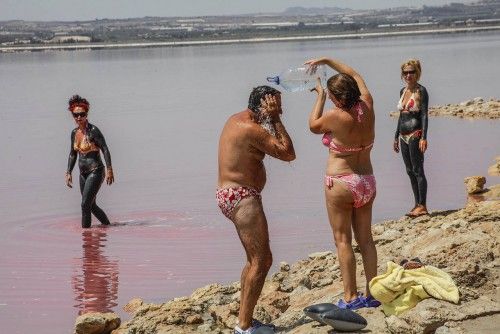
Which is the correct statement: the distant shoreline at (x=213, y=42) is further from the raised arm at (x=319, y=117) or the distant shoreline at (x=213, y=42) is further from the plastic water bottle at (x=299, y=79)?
the raised arm at (x=319, y=117)

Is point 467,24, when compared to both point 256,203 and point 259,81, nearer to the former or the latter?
point 259,81

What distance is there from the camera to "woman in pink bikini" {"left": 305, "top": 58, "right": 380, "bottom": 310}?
7543 millimetres

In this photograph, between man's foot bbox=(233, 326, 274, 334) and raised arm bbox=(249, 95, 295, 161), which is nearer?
raised arm bbox=(249, 95, 295, 161)

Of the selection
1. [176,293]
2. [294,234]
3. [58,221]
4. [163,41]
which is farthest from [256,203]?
[163,41]

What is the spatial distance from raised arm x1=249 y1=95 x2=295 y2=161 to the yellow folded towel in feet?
2.92

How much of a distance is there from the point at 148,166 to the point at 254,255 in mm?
12886

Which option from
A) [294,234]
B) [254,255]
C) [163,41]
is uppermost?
[254,255]

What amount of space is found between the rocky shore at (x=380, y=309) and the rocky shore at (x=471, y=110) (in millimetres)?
14836

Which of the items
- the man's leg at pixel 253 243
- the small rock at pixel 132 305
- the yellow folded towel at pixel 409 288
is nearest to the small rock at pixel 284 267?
the small rock at pixel 132 305

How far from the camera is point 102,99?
39469 mm

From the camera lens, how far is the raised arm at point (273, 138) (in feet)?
23.7

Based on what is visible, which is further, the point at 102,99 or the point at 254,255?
the point at 102,99

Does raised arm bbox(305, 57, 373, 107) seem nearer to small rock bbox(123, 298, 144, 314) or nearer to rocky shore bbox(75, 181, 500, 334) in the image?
rocky shore bbox(75, 181, 500, 334)

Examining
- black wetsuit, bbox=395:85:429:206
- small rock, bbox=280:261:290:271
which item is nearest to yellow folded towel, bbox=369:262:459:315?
small rock, bbox=280:261:290:271
